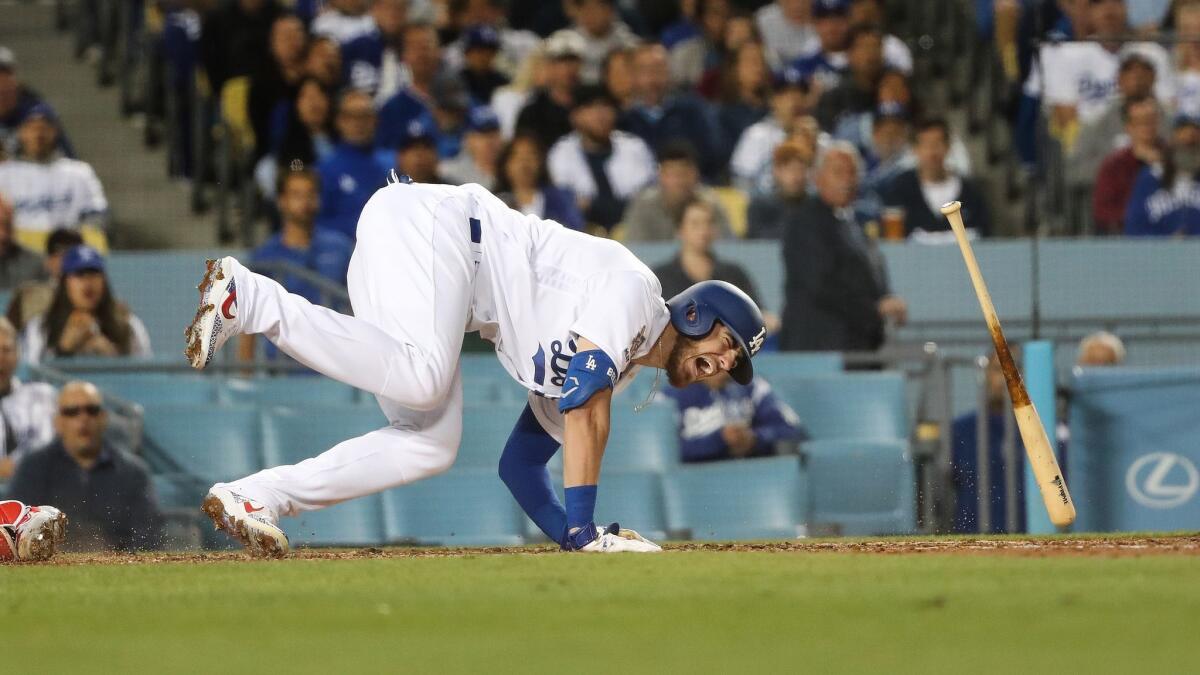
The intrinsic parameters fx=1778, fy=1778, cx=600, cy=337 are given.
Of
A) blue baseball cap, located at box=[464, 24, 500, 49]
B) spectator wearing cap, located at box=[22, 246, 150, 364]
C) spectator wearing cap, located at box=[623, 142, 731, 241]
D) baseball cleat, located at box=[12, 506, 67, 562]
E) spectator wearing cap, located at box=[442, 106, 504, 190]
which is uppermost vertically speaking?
blue baseball cap, located at box=[464, 24, 500, 49]

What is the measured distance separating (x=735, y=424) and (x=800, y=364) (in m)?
0.86

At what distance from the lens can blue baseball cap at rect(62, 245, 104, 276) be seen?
1022 cm

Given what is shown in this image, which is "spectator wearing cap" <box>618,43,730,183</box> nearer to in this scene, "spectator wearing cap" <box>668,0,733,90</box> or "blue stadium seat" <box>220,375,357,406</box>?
"spectator wearing cap" <box>668,0,733,90</box>

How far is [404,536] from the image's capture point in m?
9.30

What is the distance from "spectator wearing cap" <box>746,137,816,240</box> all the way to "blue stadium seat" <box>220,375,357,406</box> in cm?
288

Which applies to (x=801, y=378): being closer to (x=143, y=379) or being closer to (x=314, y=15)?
(x=143, y=379)

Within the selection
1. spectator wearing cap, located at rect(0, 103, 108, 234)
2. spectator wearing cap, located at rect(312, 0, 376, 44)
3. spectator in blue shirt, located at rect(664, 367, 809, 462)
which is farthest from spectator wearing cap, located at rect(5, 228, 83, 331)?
spectator in blue shirt, located at rect(664, 367, 809, 462)

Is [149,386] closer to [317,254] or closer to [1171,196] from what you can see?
[317,254]

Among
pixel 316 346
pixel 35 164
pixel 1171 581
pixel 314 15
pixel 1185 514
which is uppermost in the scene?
pixel 314 15

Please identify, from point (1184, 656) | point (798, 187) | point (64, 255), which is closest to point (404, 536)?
point (64, 255)

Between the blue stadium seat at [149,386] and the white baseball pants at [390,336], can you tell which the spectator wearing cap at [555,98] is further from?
the white baseball pants at [390,336]

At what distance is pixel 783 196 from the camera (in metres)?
11.5

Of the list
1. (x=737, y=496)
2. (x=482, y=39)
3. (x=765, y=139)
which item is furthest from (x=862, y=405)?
(x=482, y=39)

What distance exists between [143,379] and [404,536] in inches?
76.3
